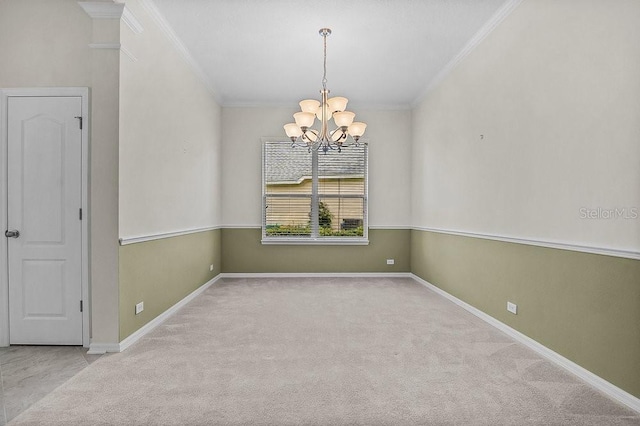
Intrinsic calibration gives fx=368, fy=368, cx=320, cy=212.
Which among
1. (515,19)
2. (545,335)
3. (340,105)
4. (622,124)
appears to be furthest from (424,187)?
(622,124)

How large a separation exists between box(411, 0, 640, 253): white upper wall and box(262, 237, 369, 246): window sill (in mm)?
2071

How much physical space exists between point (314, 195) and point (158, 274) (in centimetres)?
325

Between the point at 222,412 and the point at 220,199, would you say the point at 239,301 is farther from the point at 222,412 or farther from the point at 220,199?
the point at 222,412

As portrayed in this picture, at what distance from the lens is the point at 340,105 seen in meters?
3.96

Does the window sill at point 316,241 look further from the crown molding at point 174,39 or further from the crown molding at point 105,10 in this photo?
the crown molding at point 105,10

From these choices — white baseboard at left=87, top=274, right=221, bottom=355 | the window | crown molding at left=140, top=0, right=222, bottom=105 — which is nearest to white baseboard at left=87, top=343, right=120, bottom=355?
white baseboard at left=87, top=274, right=221, bottom=355

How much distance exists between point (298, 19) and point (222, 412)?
3409mm

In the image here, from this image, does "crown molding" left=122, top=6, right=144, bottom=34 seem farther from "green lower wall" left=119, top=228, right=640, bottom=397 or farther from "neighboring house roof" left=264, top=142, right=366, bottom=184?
"neighboring house roof" left=264, top=142, right=366, bottom=184

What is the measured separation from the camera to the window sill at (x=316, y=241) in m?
6.40

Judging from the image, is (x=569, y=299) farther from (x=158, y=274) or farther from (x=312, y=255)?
(x=312, y=255)

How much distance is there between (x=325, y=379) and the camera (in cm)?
251

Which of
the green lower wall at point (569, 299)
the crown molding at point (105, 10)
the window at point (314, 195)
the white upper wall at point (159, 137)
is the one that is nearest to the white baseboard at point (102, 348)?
the white upper wall at point (159, 137)

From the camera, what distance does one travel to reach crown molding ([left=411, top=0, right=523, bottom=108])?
3366 millimetres

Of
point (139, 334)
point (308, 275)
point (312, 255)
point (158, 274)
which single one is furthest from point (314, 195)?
point (139, 334)
